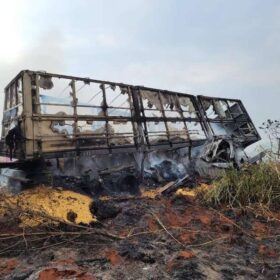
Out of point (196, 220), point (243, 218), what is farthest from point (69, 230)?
point (243, 218)

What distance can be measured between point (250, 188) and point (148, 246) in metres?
3.27

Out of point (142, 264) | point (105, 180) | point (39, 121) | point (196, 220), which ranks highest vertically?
point (39, 121)

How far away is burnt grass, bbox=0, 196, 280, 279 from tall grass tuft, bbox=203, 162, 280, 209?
17.9 inches

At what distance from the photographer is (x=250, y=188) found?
7574mm

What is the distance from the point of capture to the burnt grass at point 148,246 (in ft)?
14.2

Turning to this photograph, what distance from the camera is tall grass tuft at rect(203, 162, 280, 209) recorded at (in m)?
7.38

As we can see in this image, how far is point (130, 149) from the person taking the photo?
1148 centimetres

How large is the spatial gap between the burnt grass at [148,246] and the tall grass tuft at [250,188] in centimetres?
46

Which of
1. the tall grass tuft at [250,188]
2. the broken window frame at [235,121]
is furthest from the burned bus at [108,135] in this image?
the tall grass tuft at [250,188]

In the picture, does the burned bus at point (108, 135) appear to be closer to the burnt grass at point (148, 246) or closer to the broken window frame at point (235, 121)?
the broken window frame at point (235, 121)

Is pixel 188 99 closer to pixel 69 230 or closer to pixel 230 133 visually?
pixel 230 133

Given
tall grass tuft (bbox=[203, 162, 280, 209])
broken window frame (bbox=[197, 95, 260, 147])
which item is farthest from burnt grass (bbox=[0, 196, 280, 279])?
broken window frame (bbox=[197, 95, 260, 147])

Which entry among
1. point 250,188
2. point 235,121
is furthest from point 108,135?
point 235,121

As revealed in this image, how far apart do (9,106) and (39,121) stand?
6.04 feet
